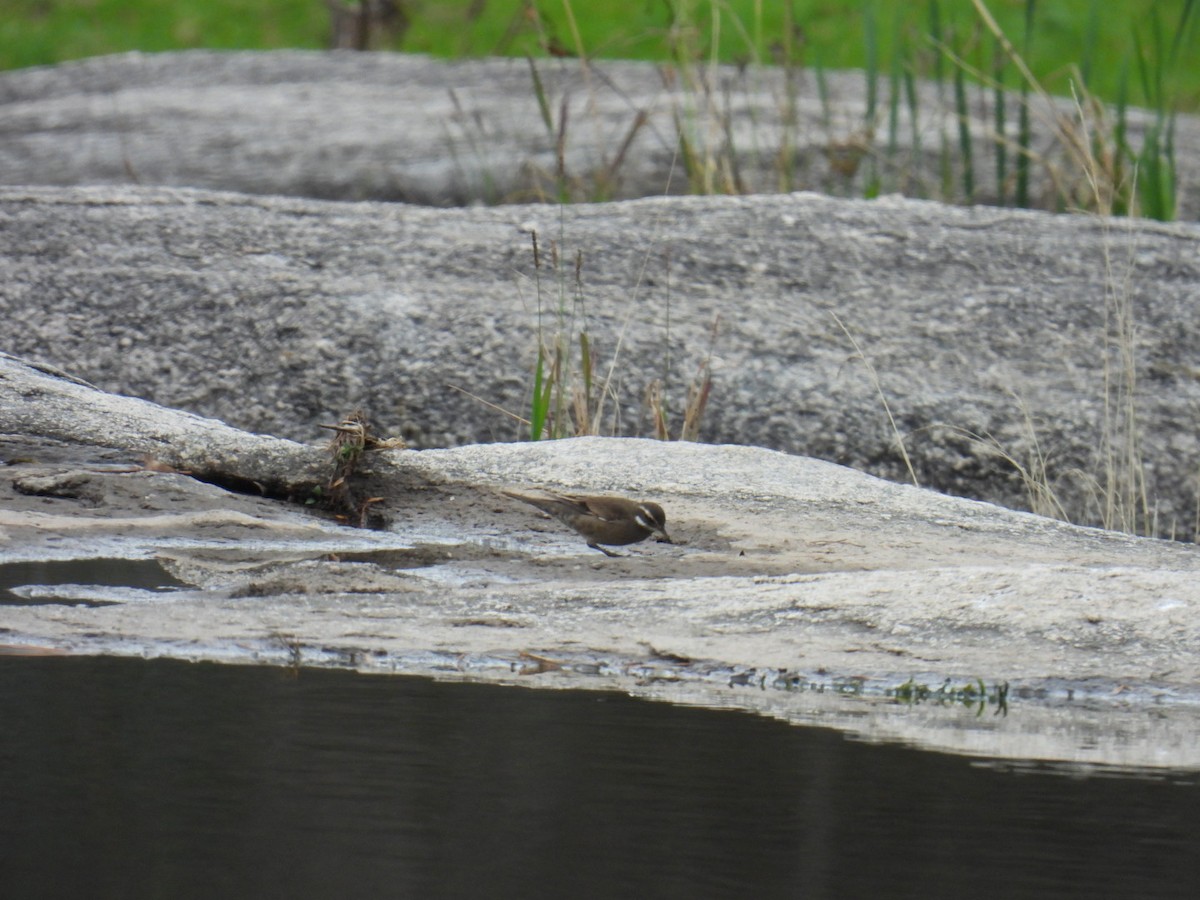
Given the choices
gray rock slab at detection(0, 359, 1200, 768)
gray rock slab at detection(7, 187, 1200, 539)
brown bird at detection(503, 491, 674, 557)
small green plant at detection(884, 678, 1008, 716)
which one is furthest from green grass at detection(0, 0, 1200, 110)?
small green plant at detection(884, 678, 1008, 716)

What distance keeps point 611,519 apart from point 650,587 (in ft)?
1.08

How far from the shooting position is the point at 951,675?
2.07m

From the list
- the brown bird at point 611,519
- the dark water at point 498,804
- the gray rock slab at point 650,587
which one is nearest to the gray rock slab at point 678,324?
the gray rock slab at point 650,587

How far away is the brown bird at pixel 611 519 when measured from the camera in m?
2.79

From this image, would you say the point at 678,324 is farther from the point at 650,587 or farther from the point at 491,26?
the point at 491,26

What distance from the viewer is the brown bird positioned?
279cm

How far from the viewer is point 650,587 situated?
249 centimetres

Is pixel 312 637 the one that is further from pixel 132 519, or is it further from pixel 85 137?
pixel 85 137

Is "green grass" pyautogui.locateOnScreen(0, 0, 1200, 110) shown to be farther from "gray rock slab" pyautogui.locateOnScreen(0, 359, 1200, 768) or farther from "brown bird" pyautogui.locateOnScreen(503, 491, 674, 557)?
"brown bird" pyautogui.locateOnScreen(503, 491, 674, 557)

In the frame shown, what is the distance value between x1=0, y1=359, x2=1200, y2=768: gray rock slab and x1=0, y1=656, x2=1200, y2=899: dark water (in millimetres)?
133

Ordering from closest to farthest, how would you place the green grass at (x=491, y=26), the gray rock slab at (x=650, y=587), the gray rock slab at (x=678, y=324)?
1. the gray rock slab at (x=650, y=587)
2. the gray rock slab at (x=678, y=324)
3. the green grass at (x=491, y=26)

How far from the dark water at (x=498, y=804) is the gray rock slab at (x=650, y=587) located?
0.13 metres

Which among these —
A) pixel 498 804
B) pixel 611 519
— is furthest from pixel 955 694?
pixel 611 519

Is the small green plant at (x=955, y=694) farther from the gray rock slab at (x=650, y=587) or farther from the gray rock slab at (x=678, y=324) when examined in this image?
the gray rock slab at (x=678, y=324)
